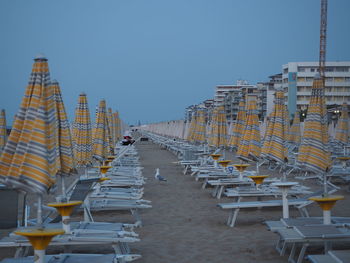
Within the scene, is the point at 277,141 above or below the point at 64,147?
below

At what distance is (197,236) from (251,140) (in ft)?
11.3

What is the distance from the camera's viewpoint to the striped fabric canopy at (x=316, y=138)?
6137 millimetres

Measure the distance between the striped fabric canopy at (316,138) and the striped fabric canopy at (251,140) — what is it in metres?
3.41

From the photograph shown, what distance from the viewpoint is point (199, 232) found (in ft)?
23.5

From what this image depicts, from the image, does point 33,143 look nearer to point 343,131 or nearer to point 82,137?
point 82,137

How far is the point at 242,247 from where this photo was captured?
621cm

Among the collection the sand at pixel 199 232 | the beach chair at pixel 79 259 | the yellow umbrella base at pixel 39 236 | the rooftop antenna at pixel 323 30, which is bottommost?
the sand at pixel 199 232

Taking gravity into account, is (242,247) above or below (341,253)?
below

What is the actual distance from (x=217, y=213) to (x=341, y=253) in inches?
181

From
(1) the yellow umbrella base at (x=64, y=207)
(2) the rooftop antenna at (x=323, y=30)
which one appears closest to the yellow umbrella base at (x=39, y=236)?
(1) the yellow umbrella base at (x=64, y=207)

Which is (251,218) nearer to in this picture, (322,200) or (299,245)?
(299,245)

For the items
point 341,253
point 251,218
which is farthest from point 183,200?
point 341,253

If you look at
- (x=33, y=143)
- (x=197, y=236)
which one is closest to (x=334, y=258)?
(x=33, y=143)

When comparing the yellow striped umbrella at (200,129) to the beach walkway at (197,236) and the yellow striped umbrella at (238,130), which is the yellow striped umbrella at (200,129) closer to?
the yellow striped umbrella at (238,130)
